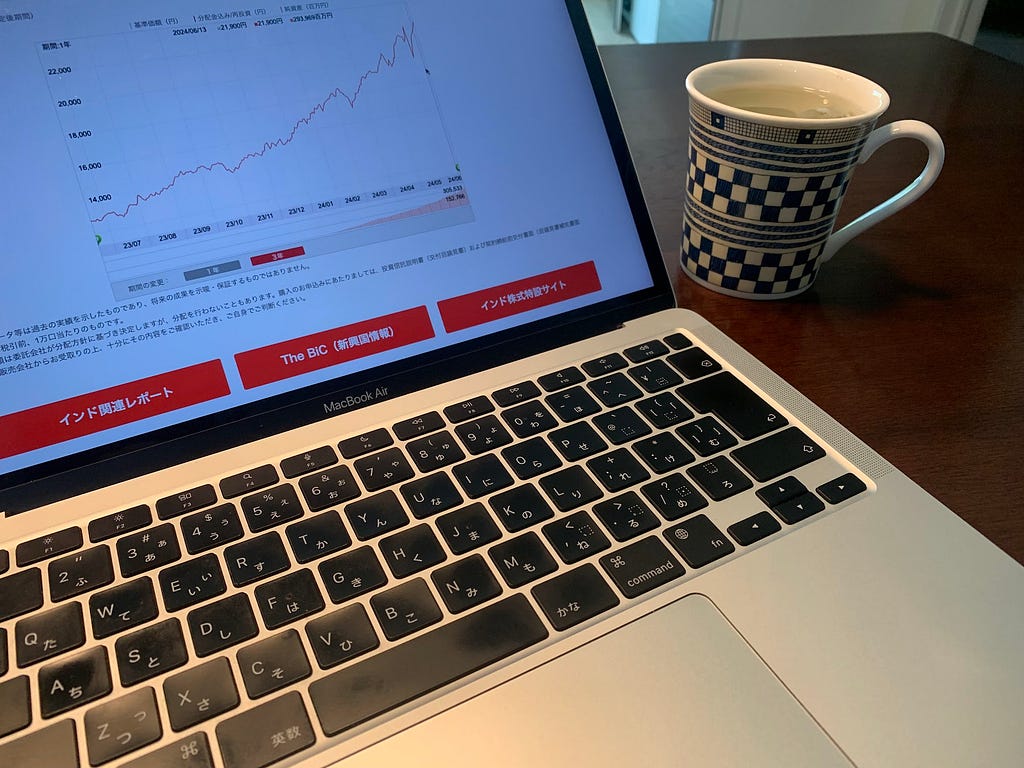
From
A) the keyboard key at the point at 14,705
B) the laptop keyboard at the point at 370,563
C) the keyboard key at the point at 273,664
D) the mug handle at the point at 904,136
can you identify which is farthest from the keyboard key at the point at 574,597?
the mug handle at the point at 904,136

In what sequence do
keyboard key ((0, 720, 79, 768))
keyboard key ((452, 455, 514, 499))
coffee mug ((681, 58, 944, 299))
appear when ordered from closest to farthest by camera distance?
keyboard key ((0, 720, 79, 768))
keyboard key ((452, 455, 514, 499))
coffee mug ((681, 58, 944, 299))

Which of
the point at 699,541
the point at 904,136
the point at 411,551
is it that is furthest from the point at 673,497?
the point at 904,136

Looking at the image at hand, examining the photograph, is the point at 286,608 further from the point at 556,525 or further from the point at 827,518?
the point at 827,518

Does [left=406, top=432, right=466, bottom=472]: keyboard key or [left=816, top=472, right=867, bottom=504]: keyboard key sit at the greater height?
[left=406, top=432, right=466, bottom=472]: keyboard key

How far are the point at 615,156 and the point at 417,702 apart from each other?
34 centimetres

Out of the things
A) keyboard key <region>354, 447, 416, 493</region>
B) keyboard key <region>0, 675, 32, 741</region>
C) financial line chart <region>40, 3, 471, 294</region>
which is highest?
financial line chart <region>40, 3, 471, 294</region>

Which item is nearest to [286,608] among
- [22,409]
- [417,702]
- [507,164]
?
[417,702]

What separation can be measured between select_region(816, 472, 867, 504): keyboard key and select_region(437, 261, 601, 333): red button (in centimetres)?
18

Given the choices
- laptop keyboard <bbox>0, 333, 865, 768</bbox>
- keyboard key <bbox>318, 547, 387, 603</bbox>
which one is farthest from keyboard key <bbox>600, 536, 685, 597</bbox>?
keyboard key <bbox>318, 547, 387, 603</bbox>

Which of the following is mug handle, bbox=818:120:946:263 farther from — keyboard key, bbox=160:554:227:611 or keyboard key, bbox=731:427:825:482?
keyboard key, bbox=160:554:227:611

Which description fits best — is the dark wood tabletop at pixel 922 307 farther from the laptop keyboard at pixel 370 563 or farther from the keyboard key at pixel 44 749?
the keyboard key at pixel 44 749

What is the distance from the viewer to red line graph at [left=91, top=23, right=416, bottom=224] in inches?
14.9

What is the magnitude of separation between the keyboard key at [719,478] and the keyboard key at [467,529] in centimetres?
11

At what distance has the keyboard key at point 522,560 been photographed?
13.0 inches
